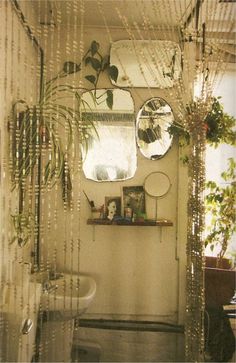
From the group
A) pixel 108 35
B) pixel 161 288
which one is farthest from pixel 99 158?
pixel 161 288

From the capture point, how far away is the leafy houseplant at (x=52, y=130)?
4.18 feet

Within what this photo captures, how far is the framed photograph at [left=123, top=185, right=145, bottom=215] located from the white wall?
0.02m

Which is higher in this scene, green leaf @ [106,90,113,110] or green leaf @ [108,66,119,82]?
green leaf @ [108,66,119,82]

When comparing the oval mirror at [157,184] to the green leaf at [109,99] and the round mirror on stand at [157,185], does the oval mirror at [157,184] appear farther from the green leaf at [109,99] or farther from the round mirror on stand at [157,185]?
the green leaf at [109,99]

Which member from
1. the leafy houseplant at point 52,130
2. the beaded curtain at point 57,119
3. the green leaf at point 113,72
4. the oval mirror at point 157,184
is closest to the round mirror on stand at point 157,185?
the oval mirror at point 157,184

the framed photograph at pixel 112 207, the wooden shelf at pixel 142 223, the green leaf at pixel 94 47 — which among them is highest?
the green leaf at pixel 94 47

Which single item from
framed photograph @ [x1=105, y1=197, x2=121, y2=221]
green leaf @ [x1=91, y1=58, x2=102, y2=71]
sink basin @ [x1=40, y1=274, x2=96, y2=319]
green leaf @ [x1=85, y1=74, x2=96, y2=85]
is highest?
green leaf @ [x1=91, y1=58, x2=102, y2=71]

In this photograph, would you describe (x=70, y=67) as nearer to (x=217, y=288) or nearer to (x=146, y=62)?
(x=146, y=62)

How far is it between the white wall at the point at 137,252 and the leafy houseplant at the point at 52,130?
0.06 metres

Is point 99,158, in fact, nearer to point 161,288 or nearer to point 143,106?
point 143,106

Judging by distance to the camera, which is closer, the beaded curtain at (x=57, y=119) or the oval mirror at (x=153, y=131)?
the beaded curtain at (x=57, y=119)

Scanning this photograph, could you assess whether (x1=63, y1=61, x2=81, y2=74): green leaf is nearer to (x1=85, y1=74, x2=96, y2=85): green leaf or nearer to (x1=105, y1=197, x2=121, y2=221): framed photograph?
(x1=85, y1=74, x2=96, y2=85): green leaf

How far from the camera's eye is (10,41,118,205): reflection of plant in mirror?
4.18 ft

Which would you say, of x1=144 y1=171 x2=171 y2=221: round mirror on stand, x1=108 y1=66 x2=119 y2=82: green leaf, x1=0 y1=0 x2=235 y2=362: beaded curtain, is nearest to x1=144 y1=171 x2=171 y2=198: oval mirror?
x1=144 y1=171 x2=171 y2=221: round mirror on stand
